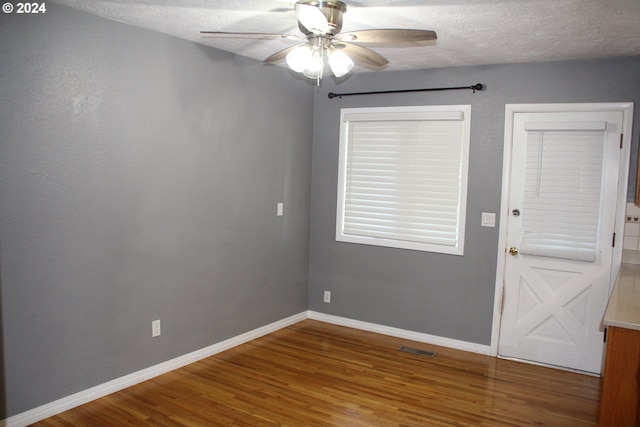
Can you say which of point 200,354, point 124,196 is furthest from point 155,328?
point 124,196

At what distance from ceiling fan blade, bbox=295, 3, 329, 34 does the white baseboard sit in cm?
261

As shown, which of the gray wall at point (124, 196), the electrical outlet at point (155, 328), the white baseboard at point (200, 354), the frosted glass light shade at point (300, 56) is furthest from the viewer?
the electrical outlet at point (155, 328)

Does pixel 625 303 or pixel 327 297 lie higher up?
pixel 625 303

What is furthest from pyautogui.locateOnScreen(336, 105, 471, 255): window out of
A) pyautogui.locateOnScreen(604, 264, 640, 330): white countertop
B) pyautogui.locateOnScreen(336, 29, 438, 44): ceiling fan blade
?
pyautogui.locateOnScreen(336, 29, 438, 44): ceiling fan blade

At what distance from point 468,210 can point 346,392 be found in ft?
6.15

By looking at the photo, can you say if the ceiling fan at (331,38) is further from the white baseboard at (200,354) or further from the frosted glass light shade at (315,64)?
the white baseboard at (200,354)

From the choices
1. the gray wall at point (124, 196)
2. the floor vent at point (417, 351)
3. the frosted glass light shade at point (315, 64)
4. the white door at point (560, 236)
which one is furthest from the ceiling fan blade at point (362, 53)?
the floor vent at point (417, 351)

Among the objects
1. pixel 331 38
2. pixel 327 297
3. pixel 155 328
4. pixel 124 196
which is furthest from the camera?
pixel 327 297

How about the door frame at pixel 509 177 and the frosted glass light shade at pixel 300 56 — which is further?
the door frame at pixel 509 177

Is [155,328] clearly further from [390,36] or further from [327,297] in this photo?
[390,36]

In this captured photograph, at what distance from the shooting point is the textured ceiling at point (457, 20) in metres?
2.61

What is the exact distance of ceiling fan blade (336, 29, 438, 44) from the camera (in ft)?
7.50

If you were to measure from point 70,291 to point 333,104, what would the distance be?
294cm

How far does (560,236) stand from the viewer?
12.9 ft
